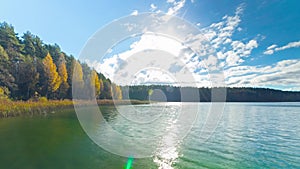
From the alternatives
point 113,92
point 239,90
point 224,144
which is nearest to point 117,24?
point 224,144

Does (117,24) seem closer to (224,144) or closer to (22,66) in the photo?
(224,144)

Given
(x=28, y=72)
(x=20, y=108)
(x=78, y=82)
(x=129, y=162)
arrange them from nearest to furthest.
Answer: (x=129, y=162) < (x=20, y=108) < (x=28, y=72) < (x=78, y=82)

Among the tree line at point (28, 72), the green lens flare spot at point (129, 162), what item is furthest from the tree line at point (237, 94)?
the green lens flare spot at point (129, 162)

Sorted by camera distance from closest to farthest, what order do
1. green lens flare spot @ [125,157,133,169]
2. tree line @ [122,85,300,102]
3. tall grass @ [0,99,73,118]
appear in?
green lens flare spot @ [125,157,133,169] → tall grass @ [0,99,73,118] → tree line @ [122,85,300,102]

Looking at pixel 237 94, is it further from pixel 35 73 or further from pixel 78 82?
pixel 35 73

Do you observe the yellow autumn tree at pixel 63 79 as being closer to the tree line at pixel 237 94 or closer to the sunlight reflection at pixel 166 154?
the sunlight reflection at pixel 166 154

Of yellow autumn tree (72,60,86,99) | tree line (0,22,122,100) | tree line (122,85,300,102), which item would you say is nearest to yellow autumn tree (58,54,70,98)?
tree line (0,22,122,100)

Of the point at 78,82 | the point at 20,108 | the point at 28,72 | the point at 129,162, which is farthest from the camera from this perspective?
the point at 78,82

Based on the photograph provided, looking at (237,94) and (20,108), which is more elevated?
(237,94)

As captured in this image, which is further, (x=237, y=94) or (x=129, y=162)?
(x=237, y=94)

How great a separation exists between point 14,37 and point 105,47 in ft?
115

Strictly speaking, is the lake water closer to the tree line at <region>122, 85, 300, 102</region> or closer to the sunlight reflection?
the sunlight reflection

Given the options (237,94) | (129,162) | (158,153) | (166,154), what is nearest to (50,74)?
(158,153)

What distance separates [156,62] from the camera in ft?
62.4
